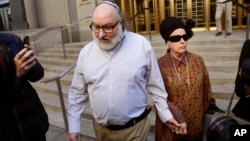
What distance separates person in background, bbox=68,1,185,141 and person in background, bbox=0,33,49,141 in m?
0.37

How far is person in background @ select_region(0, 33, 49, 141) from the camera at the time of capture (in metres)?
1.56

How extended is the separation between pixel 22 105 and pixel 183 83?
4.09 feet

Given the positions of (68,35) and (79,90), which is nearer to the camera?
(79,90)

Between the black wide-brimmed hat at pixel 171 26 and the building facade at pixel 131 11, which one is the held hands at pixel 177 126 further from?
the building facade at pixel 131 11

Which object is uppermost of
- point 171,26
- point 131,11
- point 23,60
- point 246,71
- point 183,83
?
point 131,11

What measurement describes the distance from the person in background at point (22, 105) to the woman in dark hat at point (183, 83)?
3.37 ft

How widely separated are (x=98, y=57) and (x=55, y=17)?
9457 mm

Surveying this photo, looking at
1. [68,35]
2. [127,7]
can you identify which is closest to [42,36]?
[68,35]

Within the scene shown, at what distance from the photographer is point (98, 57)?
1.97 m

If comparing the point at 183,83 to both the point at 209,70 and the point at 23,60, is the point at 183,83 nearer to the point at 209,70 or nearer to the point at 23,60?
the point at 23,60

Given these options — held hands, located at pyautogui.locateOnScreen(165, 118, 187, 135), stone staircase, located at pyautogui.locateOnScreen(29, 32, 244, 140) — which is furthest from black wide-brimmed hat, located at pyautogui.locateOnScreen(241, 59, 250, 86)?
stone staircase, located at pyautogui.locateOnScreen(29, 32, 244, 140)

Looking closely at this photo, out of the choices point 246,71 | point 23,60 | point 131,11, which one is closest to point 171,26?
point 246,71

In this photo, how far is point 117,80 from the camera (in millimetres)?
1889

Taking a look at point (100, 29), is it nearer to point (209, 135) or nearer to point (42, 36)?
point (209, 135)
